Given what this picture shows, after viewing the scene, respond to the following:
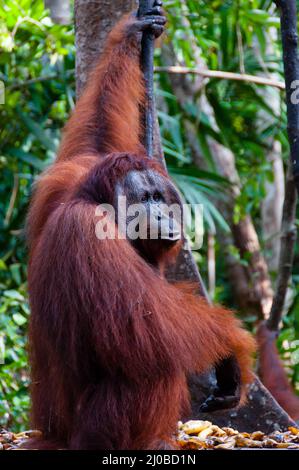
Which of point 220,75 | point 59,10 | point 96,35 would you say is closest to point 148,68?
point 96,35

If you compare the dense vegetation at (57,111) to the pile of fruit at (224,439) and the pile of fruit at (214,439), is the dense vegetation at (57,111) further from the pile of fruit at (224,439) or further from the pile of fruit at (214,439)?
the pile of fruit at (224,439)

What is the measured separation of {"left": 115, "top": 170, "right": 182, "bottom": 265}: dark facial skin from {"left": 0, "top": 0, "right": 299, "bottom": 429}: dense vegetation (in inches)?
87.5

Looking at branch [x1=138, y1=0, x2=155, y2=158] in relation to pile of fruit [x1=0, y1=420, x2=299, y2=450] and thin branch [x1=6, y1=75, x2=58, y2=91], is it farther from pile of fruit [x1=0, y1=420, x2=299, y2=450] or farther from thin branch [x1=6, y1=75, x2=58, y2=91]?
thin branch [x1=6, y1=75, x2=58, y2=91]

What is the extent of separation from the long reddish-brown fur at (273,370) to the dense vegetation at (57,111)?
12cm

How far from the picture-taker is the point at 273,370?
5016 mm

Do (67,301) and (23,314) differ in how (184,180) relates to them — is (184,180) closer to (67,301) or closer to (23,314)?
(23,314)

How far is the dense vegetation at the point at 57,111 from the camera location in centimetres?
496

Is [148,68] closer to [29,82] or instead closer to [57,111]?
[29,82]

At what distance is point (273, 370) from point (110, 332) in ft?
9.54

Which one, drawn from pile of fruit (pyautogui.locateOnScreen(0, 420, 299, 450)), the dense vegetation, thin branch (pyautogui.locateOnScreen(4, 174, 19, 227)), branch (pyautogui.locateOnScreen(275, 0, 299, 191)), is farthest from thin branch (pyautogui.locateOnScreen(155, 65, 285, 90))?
pile of fruit (pyautogui.locateOnScreen(0, 420, 299, 450))

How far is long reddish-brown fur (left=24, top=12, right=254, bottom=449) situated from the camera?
92.8 inches

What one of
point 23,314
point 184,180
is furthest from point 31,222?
point 184,180
